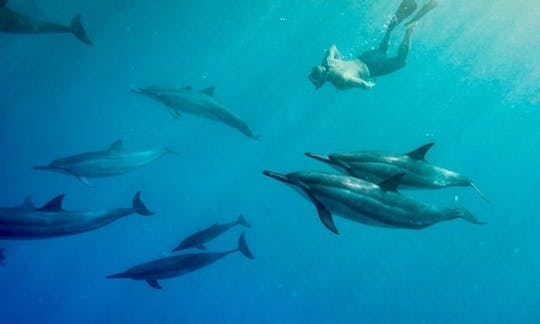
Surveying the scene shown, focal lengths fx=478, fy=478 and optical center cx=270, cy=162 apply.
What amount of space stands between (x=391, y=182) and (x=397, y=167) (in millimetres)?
562

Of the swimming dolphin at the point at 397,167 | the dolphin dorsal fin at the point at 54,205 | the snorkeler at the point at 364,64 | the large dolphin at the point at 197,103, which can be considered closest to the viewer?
the swimming dolphin at the point at 397,167

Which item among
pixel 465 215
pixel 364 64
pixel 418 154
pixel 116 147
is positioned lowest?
pixel 116 147

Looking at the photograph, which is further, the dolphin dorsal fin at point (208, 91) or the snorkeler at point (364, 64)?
the dolphin dorsal fin at point (208, 91)

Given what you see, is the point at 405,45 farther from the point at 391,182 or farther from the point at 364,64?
the point at 391,182

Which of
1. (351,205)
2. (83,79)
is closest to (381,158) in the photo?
(351,205)

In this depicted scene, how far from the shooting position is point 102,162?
29.2 feet

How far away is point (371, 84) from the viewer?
7.71 meters

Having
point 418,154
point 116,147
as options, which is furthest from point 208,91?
point 418,154

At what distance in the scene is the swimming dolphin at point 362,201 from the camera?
3561mm

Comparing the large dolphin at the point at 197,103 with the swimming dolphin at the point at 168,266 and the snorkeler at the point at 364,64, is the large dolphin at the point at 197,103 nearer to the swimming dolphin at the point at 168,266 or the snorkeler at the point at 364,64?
the snorkeler at the point at 364,64

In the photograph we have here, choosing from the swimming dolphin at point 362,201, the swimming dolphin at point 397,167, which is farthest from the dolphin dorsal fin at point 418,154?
the swimming dolphin at point 362,201

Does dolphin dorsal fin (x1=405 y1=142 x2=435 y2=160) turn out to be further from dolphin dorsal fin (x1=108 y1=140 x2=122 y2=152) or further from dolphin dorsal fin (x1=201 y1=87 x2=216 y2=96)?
dolphin dorsal fin (x1=108 y1=140 x2=122 y2=152)

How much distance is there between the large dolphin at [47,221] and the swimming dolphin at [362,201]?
4009mm

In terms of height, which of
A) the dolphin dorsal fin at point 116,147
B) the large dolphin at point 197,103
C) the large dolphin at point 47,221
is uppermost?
the large dolphin at point 197,103
